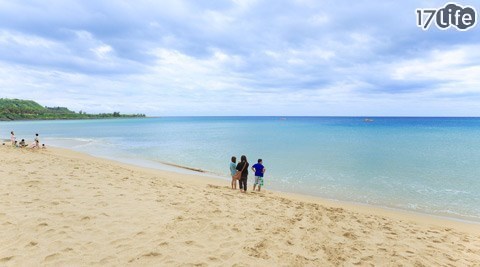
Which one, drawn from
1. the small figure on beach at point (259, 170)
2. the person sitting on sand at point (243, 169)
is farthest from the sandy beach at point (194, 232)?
the small figure on beach at point (259, 170)

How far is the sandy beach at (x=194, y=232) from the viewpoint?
5727 mm

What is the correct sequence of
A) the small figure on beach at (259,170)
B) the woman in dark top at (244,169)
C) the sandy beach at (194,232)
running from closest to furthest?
the sandy beach at (194,232), the woman in dark top at (244,169), the small figure on beach at (259,170)

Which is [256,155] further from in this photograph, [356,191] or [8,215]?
[8,215]

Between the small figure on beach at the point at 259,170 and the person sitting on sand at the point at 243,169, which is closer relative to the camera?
the person sitting on sand at the point at 243,169

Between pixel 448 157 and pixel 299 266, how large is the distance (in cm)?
2951

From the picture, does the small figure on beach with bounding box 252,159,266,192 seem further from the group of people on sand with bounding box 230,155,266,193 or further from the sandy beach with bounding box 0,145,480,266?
the sandy beach with bounding box 0,145,480,266

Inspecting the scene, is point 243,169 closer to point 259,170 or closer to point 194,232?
point 259,170

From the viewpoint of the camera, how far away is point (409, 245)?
284 inches

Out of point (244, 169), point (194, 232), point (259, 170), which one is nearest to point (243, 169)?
point (244, 169)

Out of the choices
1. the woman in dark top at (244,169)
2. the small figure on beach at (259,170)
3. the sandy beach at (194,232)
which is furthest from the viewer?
the small figure on beach at (259,170)

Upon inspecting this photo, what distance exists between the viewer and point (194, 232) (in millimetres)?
6949

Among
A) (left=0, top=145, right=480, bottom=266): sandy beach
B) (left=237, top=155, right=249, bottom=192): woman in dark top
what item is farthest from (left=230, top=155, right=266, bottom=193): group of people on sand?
(left=0, top=145, right=480, bottom=266): sandy beach

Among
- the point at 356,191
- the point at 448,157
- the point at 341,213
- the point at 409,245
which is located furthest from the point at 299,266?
the point at 448,157

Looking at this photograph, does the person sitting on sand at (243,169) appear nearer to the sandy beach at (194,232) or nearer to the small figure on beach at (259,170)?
the small figure on beach at (259,170)
